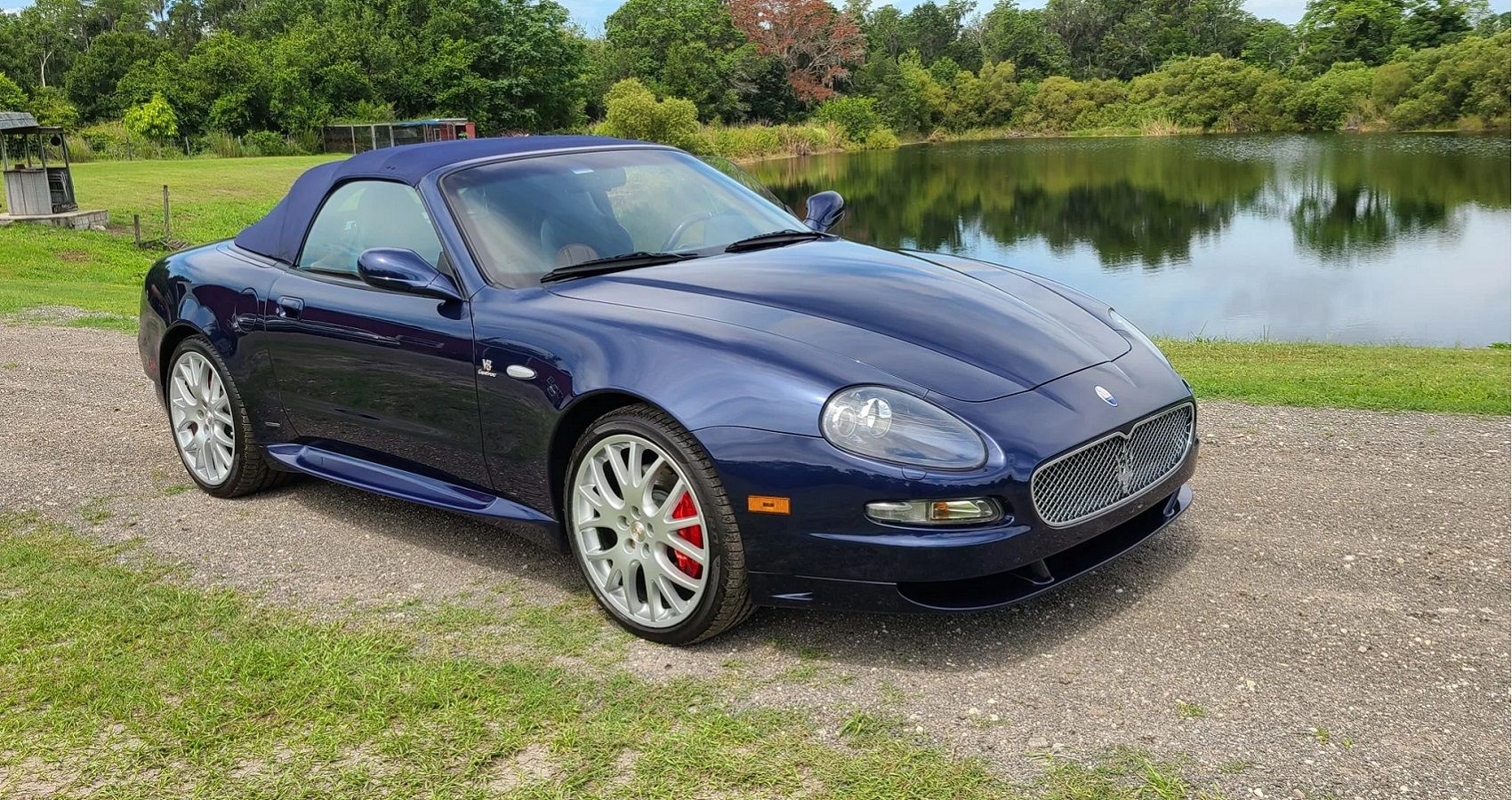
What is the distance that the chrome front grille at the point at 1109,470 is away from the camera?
11.2 ft

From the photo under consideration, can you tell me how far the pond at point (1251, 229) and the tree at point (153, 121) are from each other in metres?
26.5

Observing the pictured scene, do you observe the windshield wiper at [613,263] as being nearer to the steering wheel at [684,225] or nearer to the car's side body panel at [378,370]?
the steering wheel at [684,225]

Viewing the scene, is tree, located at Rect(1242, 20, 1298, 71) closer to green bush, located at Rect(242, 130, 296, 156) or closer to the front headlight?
→ green bush, located at Rect(242, 130, 296, 156)

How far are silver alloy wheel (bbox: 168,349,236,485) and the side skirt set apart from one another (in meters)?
0.35

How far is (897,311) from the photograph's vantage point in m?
3.87

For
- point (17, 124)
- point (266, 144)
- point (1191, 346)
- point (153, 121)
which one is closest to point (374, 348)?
point (1191, 346)

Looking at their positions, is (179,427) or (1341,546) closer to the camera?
(1341,546)

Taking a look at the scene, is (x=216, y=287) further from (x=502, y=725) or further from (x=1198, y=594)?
(x=1198, y=594)

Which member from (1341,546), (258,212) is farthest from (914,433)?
(258,212)

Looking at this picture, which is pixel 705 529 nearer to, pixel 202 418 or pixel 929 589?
pixel 929 589

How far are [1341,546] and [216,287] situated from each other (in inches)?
181

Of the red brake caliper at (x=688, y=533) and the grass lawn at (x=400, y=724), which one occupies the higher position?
the red brake caliper at (x=688, y=533)

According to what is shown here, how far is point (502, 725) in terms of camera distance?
320 centimetres

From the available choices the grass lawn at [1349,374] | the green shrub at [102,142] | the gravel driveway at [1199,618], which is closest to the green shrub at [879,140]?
the green shrub at [102,142]
